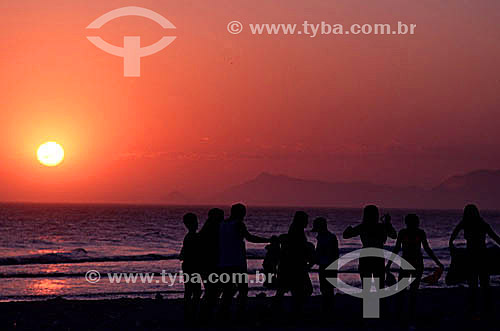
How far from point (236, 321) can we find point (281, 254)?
1.37m

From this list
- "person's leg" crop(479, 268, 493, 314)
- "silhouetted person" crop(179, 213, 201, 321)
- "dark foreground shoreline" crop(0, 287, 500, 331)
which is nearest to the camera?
"silhouetted person" crop(179, 213, 201, 321)

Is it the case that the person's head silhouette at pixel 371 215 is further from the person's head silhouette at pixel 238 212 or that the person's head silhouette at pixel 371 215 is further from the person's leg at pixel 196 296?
the person's leg at pixel 196 296

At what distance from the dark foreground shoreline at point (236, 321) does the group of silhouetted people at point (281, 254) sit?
0.40m

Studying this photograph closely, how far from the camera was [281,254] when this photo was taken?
10.6 m

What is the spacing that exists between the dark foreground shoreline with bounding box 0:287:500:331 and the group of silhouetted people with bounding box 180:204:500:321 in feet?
1.31

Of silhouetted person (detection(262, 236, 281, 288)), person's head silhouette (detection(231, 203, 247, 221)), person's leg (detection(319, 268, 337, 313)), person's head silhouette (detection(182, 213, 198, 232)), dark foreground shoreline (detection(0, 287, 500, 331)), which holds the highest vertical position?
person's head silhouette (detection(231, 203, 247, 221))

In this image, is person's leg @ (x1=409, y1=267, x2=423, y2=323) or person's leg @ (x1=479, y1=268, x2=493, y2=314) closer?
person's leg @ (x1=409, y1=267, x2=423, y2=323)

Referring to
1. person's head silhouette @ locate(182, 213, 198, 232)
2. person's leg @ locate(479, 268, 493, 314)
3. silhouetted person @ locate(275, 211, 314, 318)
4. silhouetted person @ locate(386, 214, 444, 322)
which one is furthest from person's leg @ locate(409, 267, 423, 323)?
person's head silhouette @ locate(182, 213, 198, 232)

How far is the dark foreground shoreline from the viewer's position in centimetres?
1056

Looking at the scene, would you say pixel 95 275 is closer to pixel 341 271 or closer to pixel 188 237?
pixel 341 271

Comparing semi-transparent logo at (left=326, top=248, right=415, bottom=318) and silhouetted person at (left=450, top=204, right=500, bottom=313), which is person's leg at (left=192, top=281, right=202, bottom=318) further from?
silhouetted person at (left=450, top=204, right=500, bottom=313)

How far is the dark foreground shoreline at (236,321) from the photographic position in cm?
1056

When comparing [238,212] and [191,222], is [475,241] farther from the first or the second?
[191,222]

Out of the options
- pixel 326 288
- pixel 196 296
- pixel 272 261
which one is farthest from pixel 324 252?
pixel 196 296
